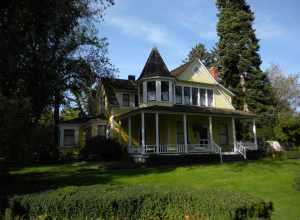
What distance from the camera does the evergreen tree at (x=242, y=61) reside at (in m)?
37.9

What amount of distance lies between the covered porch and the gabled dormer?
1286 millimetres

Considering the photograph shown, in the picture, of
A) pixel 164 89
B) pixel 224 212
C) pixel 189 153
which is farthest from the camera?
pixel 164 89

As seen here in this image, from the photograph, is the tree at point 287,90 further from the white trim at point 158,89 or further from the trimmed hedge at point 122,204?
the trimmed hedge at point 122,204

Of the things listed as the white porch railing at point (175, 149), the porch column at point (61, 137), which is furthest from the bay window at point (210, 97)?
the porch column at point (61, 137)

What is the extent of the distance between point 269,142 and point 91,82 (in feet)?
62.9

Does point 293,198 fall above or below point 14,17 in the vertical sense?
below

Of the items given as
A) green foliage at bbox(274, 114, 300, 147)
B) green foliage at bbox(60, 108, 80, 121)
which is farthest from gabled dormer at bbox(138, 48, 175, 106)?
green foliage at bbox(274, 114, 300, 147)

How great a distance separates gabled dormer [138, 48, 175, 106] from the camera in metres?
27.3

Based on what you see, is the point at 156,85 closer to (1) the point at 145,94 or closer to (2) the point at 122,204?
(1) the point at 145,94

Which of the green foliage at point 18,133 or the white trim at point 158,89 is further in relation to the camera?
→ the white trim at point 158,89

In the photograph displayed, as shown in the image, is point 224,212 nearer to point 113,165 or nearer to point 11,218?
point 11,218

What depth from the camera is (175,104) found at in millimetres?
28609

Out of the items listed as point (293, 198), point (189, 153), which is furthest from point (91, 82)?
point (293, 198)

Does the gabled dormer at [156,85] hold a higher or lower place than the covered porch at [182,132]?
higher
